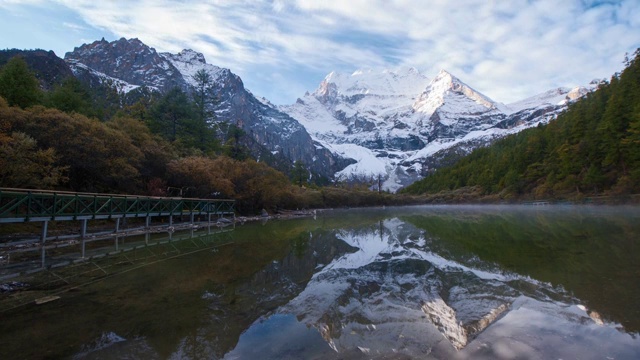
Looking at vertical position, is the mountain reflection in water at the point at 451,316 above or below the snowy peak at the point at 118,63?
below

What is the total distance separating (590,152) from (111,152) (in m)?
66.5

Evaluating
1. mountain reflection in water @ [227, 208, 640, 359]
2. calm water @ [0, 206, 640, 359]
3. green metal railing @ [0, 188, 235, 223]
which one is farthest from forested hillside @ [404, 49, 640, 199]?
green metal railing @ [0, 188, 235, 223]

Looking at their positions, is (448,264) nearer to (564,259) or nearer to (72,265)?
(564,259)

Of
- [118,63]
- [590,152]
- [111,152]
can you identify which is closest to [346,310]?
[111,152]

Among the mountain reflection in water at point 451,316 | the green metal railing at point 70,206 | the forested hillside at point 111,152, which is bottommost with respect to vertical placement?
the mountain reflection in water at point 451,316

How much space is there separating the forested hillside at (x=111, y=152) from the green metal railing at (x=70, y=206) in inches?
131

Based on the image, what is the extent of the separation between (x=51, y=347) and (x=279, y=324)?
12.8 ft

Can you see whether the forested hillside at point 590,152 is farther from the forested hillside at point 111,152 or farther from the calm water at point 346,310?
the forested hillside at point 111,152

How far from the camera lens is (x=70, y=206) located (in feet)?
59.8

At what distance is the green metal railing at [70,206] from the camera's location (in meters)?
14.5

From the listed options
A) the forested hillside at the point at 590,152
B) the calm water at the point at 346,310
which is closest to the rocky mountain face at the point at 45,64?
the calm water at the point at 346,310

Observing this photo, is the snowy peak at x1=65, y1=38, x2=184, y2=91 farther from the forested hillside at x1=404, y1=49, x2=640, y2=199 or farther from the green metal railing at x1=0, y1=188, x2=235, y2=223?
the green metal railing at x1=0, y1=188, x2=235, y2=223

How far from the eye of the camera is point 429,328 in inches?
249

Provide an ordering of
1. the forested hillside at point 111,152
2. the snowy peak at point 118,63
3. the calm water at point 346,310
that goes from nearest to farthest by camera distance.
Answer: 1. the calm water at point 346,310
2. the forested hillside at point 111,152
3. the snowy peak at point 118,63
